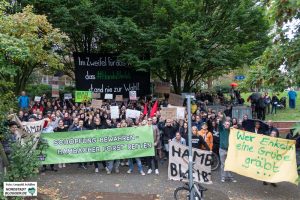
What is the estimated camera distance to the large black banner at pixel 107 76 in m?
23.5

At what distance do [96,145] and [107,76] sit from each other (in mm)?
11434

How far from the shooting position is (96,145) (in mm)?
12844

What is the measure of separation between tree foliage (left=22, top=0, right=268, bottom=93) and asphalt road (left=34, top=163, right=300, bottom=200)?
339 inches

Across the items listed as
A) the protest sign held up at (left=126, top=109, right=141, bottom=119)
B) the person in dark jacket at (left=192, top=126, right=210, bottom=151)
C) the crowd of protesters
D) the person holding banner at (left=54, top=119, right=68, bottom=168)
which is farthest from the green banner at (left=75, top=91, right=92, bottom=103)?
the person in dark jacket at (left=192, top=126, right=210, bottom=151)

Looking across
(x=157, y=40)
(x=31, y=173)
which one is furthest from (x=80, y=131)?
(x=157, y=40)

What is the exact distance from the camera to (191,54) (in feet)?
65.4

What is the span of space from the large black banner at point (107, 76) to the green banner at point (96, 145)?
10.8 m

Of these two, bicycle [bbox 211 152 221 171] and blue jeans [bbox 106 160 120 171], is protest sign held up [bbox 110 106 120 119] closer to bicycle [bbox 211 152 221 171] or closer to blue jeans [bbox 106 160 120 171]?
blue jeans [bbox 106 160 120 171]

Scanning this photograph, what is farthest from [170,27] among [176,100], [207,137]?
[207,137]

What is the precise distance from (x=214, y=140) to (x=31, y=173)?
6.39 meters

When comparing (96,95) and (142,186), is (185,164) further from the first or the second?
(96,95)

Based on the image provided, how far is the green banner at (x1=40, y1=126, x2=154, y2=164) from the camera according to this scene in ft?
41.9

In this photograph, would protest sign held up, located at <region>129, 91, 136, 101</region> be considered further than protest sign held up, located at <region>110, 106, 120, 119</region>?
Yes

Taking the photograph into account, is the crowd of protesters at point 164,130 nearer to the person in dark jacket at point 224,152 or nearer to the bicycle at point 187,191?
the person in dark jacket at point 224,152
